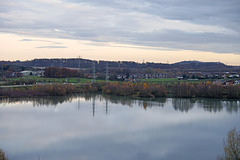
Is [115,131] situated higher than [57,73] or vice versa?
[57,73]

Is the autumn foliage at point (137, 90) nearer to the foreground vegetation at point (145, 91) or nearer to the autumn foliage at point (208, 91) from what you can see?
the foreground vegetation at point (145, 91)

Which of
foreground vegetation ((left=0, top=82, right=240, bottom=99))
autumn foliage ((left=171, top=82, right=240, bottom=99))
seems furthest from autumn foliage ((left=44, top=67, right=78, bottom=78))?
autumn foliage ((left=171, top=82, right=240, bottom=99))

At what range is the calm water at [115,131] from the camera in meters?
10.1

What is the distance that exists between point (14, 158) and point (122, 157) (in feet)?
11.3

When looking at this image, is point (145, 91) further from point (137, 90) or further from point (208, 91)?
point (208, 91)

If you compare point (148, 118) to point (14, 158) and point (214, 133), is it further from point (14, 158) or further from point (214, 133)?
point (14, 158)

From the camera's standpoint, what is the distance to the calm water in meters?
10.1

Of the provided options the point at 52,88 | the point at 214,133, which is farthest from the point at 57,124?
the point at 52,88

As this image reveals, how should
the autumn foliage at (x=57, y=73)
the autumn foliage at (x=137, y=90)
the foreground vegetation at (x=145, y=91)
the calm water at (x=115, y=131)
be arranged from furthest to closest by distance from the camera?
the autumn foliage at (x=57, y=73) → the autumn foliage at (x=137, y=90) → the foreground vegetation at (x=145, y=91) → the calm water at (x=115, y=131)

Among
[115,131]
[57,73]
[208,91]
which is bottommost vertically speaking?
[115,131]

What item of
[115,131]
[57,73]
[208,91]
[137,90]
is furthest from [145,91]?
[57,73]

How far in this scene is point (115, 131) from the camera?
513 inches

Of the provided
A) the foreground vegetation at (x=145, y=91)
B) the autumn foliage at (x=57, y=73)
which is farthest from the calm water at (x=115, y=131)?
the autumn foliage at (x=57, y=73)

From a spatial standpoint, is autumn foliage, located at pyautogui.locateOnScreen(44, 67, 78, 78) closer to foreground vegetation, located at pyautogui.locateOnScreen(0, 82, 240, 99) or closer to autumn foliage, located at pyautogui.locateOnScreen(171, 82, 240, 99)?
foreground vegetation, located at pyautogui.locateOnScreen(0, 82, 240, 99)
